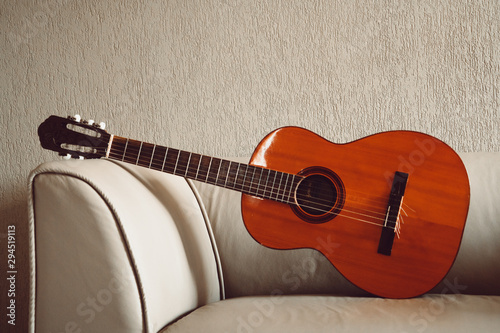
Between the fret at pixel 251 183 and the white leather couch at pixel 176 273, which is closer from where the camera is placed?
the white leather couch at pixel 176 273

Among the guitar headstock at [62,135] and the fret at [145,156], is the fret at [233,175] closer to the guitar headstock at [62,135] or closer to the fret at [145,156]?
the fret at [145,156]

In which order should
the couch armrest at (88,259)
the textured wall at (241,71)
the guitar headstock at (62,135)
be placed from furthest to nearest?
the textured wall at (241,71) < the guitar headstock at (62,135) < the couch armrest at (88,259)

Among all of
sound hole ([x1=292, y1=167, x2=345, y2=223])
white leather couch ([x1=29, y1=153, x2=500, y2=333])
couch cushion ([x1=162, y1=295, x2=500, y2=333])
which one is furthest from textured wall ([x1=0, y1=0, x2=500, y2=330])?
couch cushion ([x1=162, y1=295, x2=500, y2=333])

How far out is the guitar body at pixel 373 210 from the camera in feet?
2.71

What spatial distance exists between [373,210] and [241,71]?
732mm

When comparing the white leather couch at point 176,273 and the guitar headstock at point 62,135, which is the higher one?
the guitar headstock at point 62,135

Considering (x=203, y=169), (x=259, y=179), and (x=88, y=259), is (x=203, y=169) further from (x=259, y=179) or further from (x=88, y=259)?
(x=88, y=259)

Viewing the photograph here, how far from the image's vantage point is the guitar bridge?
83 cm

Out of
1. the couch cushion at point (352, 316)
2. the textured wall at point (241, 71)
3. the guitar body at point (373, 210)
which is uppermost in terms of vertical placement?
the textured wall at point (241, 71)

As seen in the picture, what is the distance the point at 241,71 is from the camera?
1321 millimetres

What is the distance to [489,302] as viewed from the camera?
31.8 inches

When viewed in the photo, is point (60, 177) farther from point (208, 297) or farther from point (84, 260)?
point (208, 297)

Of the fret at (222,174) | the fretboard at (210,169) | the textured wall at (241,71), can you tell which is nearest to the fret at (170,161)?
the fretboard at (210,169)

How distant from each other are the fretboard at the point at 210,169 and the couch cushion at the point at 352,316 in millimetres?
250
